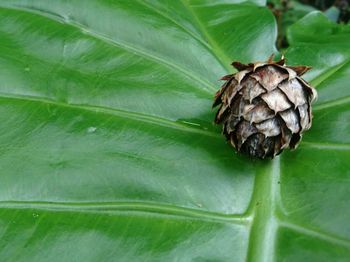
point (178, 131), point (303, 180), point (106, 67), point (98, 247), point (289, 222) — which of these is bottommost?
point (98, 247)

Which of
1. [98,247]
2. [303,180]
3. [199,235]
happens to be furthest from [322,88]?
[98,247]

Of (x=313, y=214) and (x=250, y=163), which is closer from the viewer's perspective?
(x=313, y=214)

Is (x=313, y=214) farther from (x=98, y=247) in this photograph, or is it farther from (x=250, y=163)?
(x=98, y=247)

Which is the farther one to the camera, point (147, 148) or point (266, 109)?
point (147, 148)
